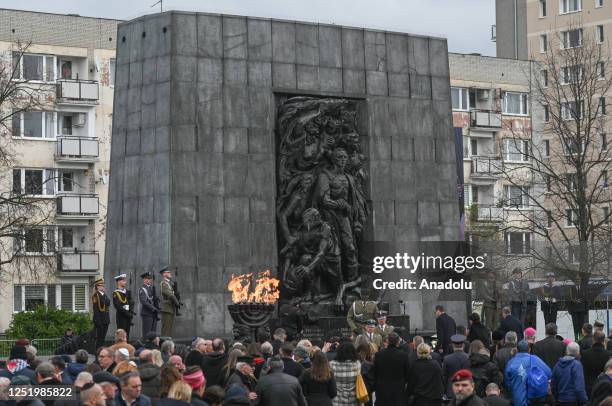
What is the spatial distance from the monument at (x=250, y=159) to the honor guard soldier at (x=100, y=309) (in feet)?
8.06

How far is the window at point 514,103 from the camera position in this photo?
83062 mm

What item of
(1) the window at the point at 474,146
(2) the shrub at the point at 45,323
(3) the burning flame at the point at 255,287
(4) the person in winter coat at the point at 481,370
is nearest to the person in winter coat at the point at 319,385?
(4) the person in winter coat at the point at 481,370

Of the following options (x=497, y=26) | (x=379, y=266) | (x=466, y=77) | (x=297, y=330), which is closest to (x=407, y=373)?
(x=297, y=330)

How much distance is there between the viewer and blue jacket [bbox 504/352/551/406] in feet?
76.6

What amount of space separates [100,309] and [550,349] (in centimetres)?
1042

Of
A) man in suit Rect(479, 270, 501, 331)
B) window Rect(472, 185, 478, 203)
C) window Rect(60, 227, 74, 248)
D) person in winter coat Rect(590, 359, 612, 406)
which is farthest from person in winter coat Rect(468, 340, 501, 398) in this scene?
window Rect(472, 185, 478, 203)

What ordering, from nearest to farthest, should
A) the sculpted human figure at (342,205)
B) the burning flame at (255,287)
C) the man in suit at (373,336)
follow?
the man in suit at (373,336)
the burning flame at (255,287)
the sculpted human figure at (342,205)

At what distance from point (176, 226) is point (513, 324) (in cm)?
784

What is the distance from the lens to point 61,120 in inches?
2729

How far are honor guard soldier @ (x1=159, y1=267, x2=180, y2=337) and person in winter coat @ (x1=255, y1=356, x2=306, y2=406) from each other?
13250 mm

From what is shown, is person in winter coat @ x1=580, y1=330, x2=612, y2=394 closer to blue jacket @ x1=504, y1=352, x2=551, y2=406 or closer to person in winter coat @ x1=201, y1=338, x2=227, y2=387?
blue jacket @ x1=504, y1=352, x2=551, y2=406

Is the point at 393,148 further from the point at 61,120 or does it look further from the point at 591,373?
the point at 61,120

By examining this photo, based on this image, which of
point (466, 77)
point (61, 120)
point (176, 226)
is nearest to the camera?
point (176, 226)

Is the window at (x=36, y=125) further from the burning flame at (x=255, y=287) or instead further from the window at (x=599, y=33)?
the burning flame at (x=255, y=287)
